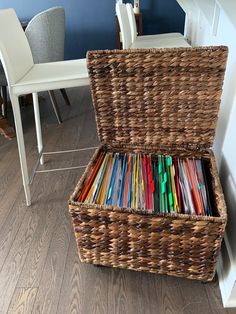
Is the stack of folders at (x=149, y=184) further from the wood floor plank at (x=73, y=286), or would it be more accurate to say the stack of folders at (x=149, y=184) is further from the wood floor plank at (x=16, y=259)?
the wood floor plank at (x=16, y=259)

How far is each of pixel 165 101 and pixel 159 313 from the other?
2.50 ft

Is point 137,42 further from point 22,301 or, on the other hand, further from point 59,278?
point 22,301

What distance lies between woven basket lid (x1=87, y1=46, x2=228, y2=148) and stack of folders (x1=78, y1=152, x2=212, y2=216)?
9cm

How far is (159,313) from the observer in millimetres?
963

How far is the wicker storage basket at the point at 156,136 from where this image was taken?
0.90 metres

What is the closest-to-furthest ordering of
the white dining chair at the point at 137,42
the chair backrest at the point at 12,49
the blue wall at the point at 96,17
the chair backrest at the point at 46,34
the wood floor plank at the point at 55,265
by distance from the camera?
the wood floor plank at the point at 55,265, the chair backrest at the point at 12,49, the white dining chair at the point at 137,42, the chair backrest at the point at 46,34, the blue wall at the point at 96,17

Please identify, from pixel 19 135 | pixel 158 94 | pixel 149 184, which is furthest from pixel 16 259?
pixel 158 94

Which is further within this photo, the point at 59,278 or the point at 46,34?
the point at 46,34

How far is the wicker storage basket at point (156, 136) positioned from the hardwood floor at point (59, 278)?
0.26 feet

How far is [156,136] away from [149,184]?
232 mm

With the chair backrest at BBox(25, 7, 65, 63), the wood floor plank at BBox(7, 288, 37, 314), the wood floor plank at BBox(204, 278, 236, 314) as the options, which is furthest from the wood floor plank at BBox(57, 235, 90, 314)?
the chair backrest at BBox(25, 7, 65, 63)

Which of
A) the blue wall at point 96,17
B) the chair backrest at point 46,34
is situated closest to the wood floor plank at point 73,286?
the chair backrest at point 46,34

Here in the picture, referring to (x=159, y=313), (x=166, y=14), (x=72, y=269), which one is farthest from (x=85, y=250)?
(x=166, y=14)

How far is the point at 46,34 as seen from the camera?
214 centimetres
